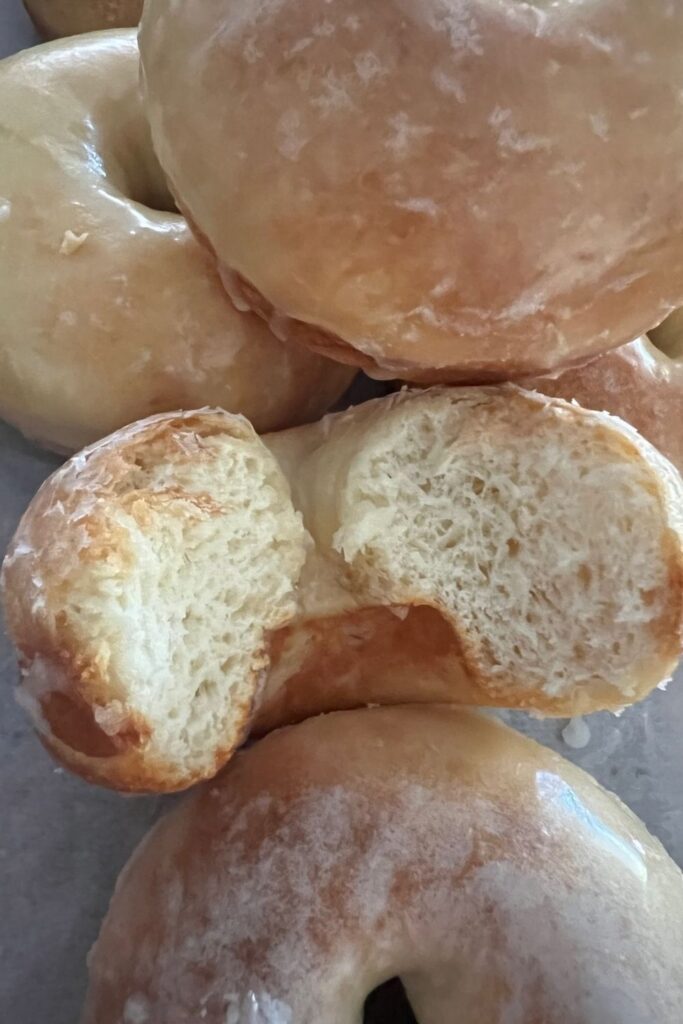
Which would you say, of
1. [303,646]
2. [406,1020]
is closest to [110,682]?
[303,646]

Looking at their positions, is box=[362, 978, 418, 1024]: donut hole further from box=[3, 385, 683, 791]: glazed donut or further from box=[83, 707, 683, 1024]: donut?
box=[3, 385, 683, 791]: glazed donut

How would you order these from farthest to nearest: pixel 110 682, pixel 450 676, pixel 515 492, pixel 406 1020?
pixel 406 1020, pixel 450 676, pixel 515 492, pixel 110 682

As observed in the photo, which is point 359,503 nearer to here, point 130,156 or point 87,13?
point 130,156

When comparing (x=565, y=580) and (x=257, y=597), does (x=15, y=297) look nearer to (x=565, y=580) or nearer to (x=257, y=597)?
(x=257, y=597)

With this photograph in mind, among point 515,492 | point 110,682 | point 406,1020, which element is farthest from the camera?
point 406,1020

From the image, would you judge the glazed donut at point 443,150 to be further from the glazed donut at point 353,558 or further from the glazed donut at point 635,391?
the glazed donut at point 635,391

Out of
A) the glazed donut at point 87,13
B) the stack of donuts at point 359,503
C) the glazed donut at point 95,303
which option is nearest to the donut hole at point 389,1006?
the stack of donuts at point 359,503

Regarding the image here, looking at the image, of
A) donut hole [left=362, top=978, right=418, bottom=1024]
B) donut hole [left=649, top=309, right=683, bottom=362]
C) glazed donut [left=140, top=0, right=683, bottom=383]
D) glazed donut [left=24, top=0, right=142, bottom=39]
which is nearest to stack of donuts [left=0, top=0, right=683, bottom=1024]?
glazed donut [left=140, top=0, right=683, bottom=383]
